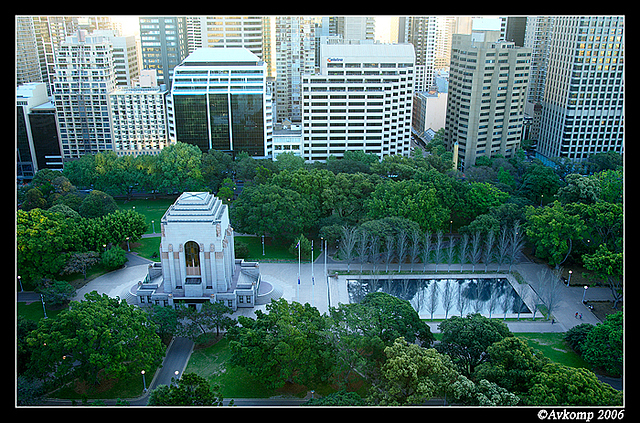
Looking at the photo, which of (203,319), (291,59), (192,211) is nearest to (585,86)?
(291,59)

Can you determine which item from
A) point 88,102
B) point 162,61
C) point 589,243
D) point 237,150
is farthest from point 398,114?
point 162,61

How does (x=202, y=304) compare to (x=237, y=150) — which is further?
(x=237, y=150)

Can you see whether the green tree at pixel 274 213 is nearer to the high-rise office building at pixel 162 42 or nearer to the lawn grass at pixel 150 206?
the lawn grass at pixel 150 206

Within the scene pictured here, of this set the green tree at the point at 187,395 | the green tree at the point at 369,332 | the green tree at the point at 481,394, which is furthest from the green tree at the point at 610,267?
the green tree at the point at 187,395

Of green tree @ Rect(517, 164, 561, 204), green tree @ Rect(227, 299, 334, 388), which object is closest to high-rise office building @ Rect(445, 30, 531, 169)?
green tree @ Rect(517, 164, 561, 204)

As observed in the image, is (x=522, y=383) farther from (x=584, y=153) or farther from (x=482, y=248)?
(x=584, y=153)

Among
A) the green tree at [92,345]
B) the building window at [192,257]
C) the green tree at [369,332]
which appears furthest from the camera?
the building window at [192,257]
